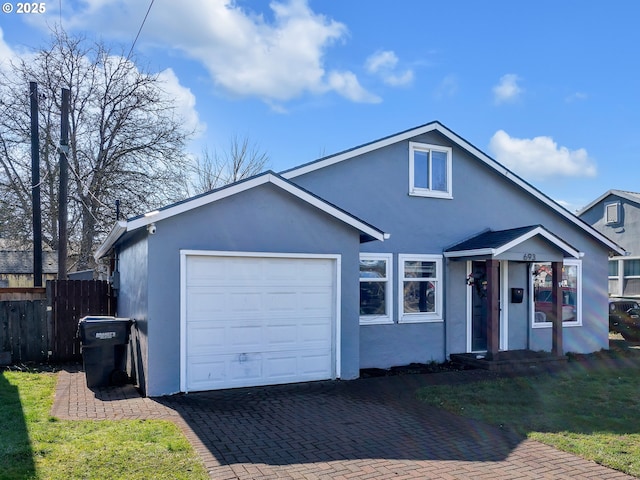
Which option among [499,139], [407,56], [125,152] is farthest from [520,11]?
[125,152]

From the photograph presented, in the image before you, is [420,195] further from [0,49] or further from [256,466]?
[0,49]

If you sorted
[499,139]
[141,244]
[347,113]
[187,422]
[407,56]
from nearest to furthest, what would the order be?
[187,422]
[141,244]
[407,56]
[347,113]
[499,139]

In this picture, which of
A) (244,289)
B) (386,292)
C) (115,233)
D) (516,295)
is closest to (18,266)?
(115,233)

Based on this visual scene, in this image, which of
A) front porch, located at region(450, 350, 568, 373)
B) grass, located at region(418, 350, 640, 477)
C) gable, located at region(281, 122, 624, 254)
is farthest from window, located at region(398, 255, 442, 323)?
grass, located at region(418, 350, 640, 477)

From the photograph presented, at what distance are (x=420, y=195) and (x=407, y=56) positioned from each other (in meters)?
3.06

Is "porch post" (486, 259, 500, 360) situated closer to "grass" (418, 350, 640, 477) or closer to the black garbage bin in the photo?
"grass" (418, 350, 640, 477)

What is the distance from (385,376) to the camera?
10.2 meters

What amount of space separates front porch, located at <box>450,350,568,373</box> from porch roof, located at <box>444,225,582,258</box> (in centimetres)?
223

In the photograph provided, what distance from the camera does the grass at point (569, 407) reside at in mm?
6059

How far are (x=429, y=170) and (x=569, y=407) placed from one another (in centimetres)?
611

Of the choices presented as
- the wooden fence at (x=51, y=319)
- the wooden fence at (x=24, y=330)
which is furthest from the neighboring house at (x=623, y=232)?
the wooden fence at (x=24, y=330)

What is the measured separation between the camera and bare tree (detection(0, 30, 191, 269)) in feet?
70.0

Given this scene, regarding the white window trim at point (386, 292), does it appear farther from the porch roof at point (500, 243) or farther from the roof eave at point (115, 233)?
the roof eave at point (115, 233)

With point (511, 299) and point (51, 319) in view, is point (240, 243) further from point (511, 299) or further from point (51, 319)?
point (511, 299)
